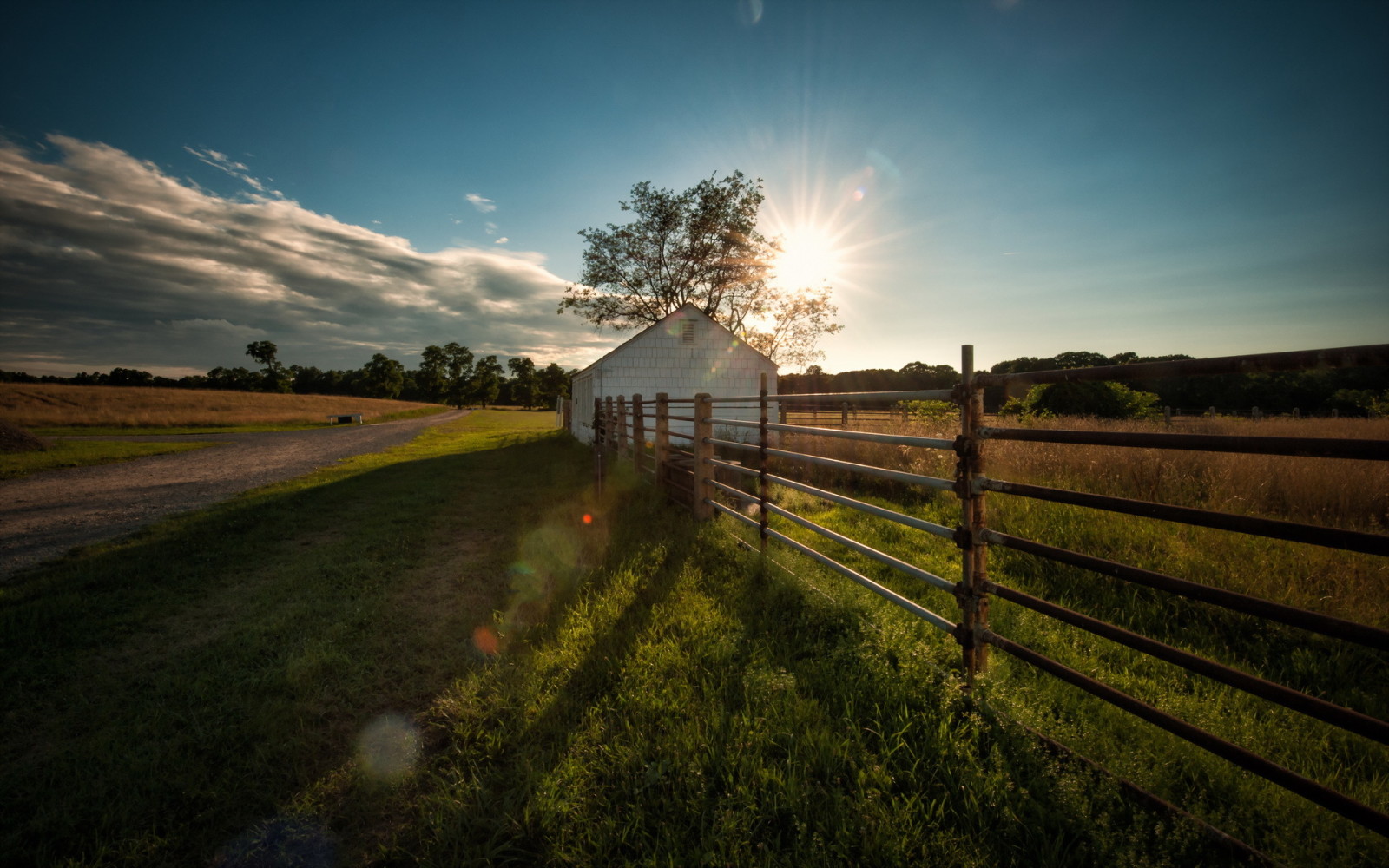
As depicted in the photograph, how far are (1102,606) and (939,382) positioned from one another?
56.9 meters

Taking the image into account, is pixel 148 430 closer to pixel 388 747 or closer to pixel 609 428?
pixel 609 428

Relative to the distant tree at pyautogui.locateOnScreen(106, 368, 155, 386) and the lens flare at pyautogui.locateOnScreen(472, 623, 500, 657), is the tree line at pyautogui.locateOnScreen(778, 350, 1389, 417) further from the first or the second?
the distant tree at pyautogui.locateOnScreen(106, 368, 155, 386)

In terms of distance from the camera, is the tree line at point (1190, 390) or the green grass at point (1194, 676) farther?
the tree line at point (1190, 390)

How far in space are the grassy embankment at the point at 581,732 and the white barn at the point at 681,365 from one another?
15.1 meters

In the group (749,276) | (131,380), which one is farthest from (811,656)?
(131,380)

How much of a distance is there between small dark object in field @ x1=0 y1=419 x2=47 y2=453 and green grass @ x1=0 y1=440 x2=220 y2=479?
0.91ft

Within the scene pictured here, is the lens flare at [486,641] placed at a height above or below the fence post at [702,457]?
below

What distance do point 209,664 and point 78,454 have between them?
17697 millimetres

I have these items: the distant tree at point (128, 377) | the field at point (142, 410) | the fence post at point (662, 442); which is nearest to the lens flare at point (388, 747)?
the fence post at point (662, 442)

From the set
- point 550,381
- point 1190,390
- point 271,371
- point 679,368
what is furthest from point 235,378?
point 1190,390

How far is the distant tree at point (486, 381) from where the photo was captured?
96.2 metres

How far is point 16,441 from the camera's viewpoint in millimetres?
15086

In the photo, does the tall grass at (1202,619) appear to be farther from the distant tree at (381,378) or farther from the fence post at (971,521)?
the distant tree at (381,378)

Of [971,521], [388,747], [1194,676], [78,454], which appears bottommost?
[388,747]
